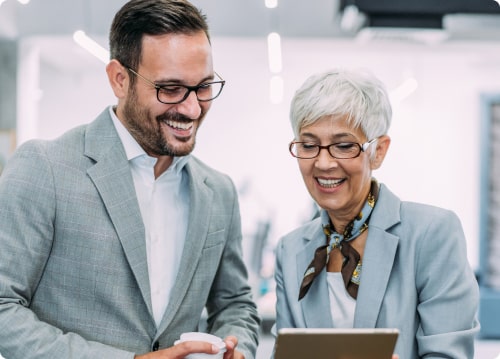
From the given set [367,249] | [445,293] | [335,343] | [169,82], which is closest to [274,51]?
[169,82]

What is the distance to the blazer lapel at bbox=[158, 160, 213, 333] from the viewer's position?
1.81m

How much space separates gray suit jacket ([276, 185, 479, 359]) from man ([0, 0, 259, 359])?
355mm

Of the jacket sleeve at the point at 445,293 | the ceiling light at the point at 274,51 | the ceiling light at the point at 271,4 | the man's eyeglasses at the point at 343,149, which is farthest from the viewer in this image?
the ceiling light at the point at 274,51

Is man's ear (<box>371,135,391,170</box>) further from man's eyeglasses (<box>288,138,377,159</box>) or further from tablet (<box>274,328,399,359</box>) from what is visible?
tablet (<box>274,328,399,359</box>)

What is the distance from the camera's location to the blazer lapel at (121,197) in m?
1.74

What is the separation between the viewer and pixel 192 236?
6.13 ft

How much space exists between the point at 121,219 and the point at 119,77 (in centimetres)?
41

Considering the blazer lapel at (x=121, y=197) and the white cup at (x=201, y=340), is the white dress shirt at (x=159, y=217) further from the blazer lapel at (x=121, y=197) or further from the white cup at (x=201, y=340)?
the white cup at (x=201, y=340)

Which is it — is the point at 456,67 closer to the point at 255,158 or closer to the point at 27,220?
the point at 255,158

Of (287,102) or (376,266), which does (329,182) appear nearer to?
(376,266)

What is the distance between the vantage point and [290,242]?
191 centimetres

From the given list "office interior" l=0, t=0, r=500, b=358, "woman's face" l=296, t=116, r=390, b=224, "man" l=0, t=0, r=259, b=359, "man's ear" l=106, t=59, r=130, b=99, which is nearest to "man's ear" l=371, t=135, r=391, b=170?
"woman's face" l=296, t=116, r=390, b=224

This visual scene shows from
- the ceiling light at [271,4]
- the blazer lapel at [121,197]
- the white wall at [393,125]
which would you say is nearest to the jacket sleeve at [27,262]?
the blazer lapel at [121,197]

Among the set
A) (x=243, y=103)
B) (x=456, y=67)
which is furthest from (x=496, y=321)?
(x=243, y=103)
